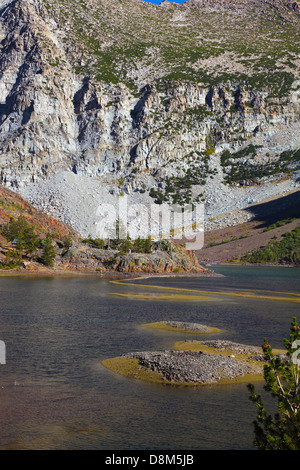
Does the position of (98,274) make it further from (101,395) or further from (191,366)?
(101,395)

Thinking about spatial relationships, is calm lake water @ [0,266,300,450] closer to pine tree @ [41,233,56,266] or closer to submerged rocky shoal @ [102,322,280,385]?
Result: submerged rocky shoal @ [102,322,280,385]

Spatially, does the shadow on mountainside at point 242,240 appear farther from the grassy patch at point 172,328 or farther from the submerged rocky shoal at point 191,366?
the submerged rocky shoal at point 191,366

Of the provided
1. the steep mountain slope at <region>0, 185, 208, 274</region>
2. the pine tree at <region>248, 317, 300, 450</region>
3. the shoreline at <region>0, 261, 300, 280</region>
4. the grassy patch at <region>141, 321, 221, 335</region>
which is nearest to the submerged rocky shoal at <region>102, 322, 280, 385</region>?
the grassy patch at <region>141, 321, 221, 335</region>

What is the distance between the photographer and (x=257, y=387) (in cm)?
2050

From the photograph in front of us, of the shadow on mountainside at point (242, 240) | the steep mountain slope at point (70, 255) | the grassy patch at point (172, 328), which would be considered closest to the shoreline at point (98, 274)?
the steep mountain slope at point (70, 255)

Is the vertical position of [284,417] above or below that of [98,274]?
above

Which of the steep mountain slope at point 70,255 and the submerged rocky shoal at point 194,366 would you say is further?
the steep mountain slope at point 70,255

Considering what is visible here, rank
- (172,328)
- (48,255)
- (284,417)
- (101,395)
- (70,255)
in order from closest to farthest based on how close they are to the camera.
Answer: (284,417), (101,395), (172,328), (48,255), (70,255)

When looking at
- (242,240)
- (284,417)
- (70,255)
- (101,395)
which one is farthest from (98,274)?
(242,240)

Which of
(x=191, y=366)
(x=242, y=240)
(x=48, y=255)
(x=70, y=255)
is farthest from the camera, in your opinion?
(x=242, y=240)

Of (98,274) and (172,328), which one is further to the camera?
(98,274)

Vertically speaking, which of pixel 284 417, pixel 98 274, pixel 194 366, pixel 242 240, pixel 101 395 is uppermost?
pixel 242 240
